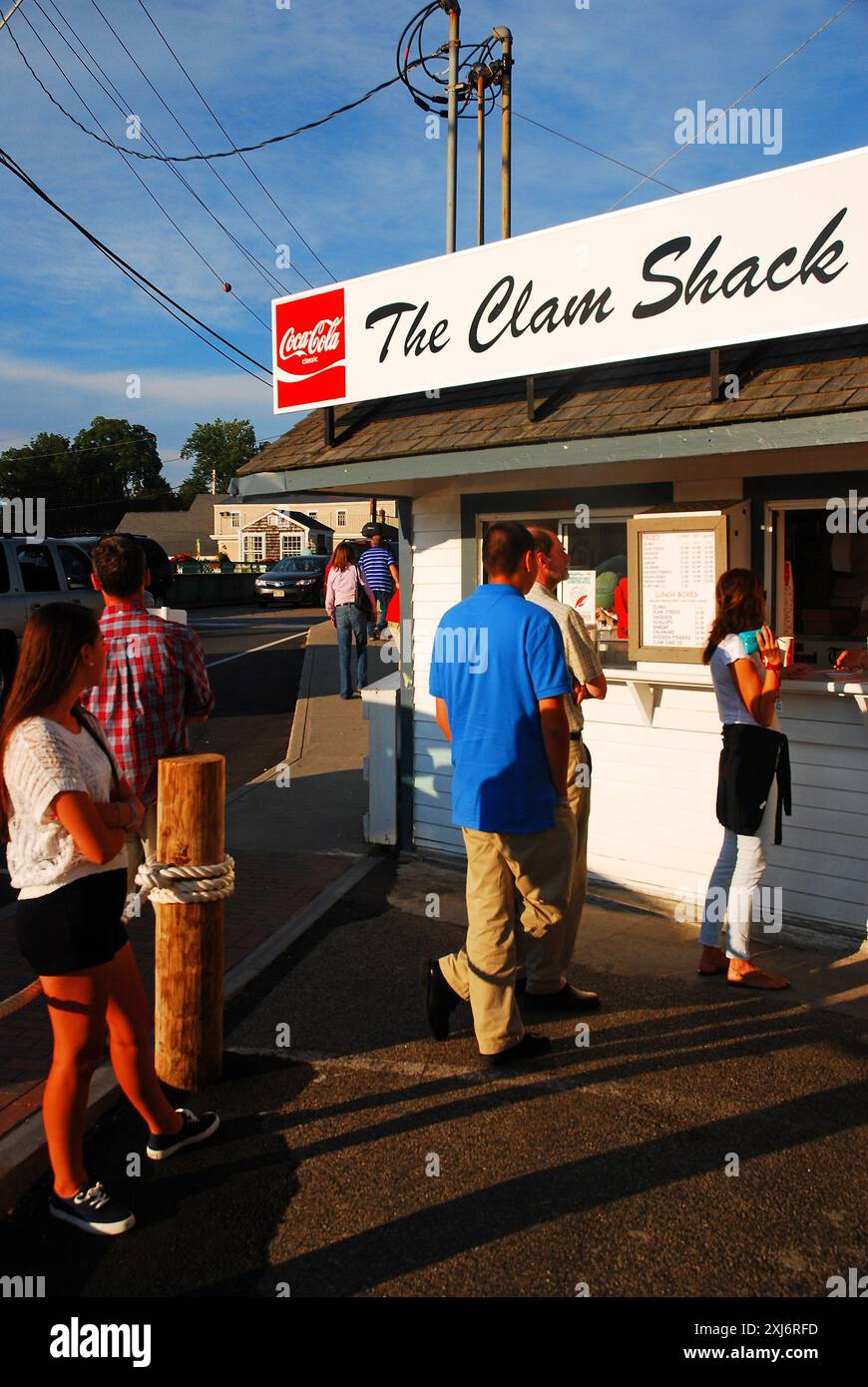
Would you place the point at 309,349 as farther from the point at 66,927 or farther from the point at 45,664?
the point at 66,927

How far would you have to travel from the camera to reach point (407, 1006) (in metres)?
4.76

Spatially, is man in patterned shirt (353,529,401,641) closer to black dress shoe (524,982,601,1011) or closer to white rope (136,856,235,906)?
black dress shoe (524,982,601,1011)

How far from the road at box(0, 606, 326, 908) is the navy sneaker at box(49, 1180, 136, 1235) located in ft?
12.0

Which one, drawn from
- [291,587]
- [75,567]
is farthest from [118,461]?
[75,567]

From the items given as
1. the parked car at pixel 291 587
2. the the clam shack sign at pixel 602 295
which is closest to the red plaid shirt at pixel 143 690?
the the clam shack sign at pixel 602 295

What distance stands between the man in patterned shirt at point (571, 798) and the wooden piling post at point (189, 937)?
1.37 m

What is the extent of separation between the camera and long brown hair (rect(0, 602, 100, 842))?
297cm

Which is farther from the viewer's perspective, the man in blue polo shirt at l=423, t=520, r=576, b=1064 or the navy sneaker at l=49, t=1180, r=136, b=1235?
the man in blue polo shirt at l=423, t=520, r=576, b=1064

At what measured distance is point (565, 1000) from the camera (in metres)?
4.68

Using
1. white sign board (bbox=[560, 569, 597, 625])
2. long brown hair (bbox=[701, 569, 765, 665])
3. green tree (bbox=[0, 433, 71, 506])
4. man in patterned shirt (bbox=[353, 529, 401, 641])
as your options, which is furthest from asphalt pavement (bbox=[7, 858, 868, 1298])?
green tree (bbox=[0, 433, 71, 506])

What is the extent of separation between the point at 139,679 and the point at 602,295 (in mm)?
3163
